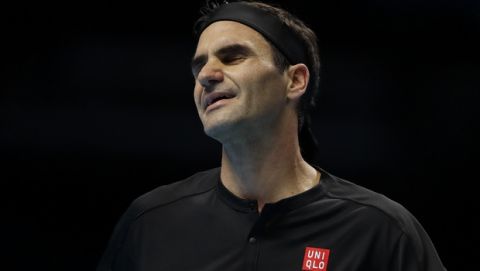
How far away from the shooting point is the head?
222 cm

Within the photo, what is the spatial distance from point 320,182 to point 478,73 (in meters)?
1.71

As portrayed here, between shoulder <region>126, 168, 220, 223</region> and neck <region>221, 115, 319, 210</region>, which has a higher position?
neck <region>221, 115, 319, 210</region>

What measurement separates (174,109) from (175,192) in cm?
127

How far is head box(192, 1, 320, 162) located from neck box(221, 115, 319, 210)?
0.10m

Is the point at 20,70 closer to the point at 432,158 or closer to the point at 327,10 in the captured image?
the point at 327,10

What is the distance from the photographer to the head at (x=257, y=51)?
2.22 m

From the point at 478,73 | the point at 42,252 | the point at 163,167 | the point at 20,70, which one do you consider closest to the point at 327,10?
the point at 478,73

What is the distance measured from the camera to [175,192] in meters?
2.42

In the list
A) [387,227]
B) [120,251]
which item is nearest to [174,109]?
[120,251]

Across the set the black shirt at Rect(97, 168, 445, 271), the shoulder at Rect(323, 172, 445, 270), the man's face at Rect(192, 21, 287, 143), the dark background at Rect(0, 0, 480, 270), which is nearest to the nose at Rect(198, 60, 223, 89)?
the man's face at Rect(192, 21, 287, 143)

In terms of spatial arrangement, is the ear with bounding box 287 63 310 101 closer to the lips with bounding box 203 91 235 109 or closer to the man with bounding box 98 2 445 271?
the man with bounding box 98 2 445 271

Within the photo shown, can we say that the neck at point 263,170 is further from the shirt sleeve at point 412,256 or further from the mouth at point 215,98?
the shirt sleeve at point 412,256

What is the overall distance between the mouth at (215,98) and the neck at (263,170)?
0.13 metres

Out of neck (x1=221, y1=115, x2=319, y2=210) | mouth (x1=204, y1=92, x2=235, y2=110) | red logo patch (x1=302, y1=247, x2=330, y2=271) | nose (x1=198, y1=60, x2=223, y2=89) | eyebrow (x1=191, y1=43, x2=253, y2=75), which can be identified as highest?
eyebrow (x1=191, y1=43, x2=253, y2=75)
